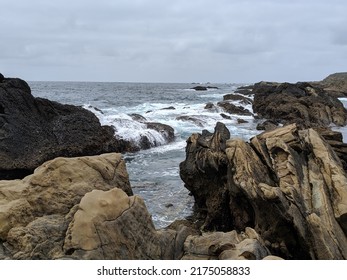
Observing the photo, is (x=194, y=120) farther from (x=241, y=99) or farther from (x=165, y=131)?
(x=241, y=99)

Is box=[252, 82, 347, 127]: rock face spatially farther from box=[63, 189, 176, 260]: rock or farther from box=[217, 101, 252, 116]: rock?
box=[63, 189, 176, 260]: rock

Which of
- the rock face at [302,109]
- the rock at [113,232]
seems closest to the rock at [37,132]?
the rock at [113,232]

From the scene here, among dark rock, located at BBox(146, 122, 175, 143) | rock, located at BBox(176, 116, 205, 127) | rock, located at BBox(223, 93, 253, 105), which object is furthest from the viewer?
rock, located at BBox(223, 93, 253, 105)

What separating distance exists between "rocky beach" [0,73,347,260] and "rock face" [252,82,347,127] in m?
17.0

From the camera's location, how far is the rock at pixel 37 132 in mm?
12258

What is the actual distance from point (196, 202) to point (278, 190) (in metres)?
3.87

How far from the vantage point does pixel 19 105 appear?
49.3 ft

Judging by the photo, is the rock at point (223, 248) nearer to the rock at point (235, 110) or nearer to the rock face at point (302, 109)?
the rock face at point (302, 109)

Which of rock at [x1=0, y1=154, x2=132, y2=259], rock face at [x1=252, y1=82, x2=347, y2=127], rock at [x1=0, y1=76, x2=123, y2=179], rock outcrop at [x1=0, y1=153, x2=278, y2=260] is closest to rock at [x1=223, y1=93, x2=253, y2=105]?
rock face at [x1=252, y1=82, x2=347, y2=127]

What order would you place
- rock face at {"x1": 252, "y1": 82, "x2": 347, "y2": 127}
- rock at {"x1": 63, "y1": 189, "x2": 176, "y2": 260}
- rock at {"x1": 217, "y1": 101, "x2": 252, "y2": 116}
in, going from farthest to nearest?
rock at {"x1": 217, "y1": 101, "x2": 252, "y2": 116}
rock face at {"x1": 252, "y1": 82, "x2": 347, "y2": 127}
rock at {"x1": 63, "y1": 189, "x2": 176, "y2": 260}

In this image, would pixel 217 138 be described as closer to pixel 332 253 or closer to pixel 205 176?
pixel 205 176

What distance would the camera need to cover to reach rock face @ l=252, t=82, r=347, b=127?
95.0ft

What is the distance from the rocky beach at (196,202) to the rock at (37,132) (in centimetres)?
5
